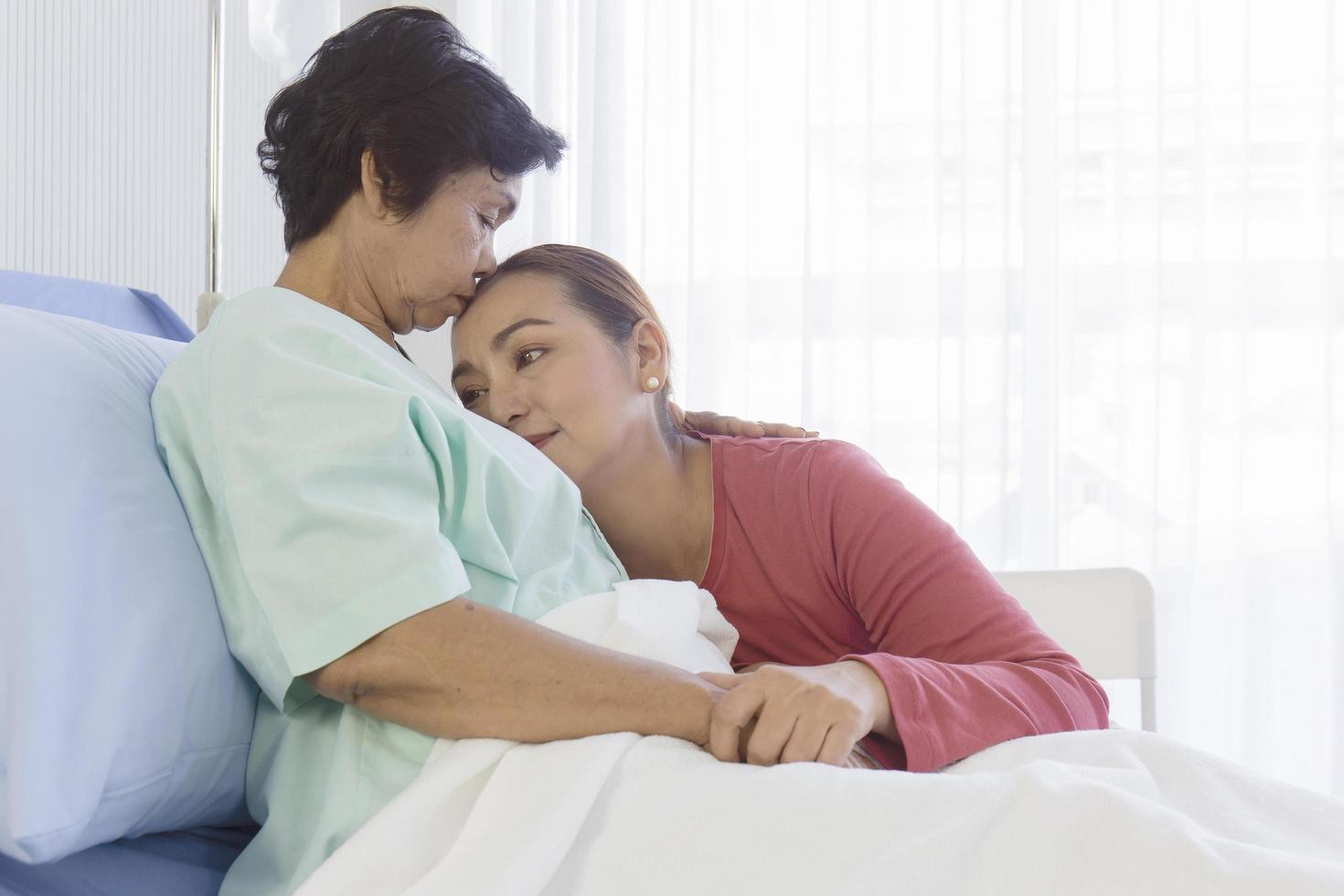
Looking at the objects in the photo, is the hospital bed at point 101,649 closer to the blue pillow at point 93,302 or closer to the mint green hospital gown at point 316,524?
the mint green hospital gown at point 316,524

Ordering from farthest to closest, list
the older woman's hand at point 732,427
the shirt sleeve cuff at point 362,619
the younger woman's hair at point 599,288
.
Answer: the older woman's hand at point 732,427
the younger woman's hair at point 599,288
the shirt sleeve cuff at point 362,619

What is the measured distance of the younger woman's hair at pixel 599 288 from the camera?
1.36m

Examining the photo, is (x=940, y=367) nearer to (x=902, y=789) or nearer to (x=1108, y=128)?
(x=1108, y=128)

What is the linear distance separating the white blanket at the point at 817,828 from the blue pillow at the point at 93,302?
762 mm

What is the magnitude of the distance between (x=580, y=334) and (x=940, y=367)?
1317 millimetres

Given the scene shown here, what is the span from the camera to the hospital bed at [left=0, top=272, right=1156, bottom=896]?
2.37 feet

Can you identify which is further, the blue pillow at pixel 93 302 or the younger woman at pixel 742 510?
the blue pillow at pixel 93 302

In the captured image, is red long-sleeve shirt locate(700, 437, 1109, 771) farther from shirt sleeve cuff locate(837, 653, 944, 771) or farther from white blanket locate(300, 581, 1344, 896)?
white blanket locate(300, 581, 1344, 896)

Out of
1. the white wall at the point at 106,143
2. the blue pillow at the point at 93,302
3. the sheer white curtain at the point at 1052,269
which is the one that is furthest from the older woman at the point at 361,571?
the sheer white curtain at the point at 1052,269

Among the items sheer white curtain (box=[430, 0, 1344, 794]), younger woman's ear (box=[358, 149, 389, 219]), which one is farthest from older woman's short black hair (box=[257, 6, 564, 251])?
sheer white curtain (box=[430, 0, 1344, 794])

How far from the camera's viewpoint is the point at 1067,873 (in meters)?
0.63

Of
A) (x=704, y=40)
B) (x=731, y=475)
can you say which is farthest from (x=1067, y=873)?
(x=704, y=40)

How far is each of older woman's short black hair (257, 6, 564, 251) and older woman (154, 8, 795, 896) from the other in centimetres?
21

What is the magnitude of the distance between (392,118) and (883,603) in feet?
2.33
